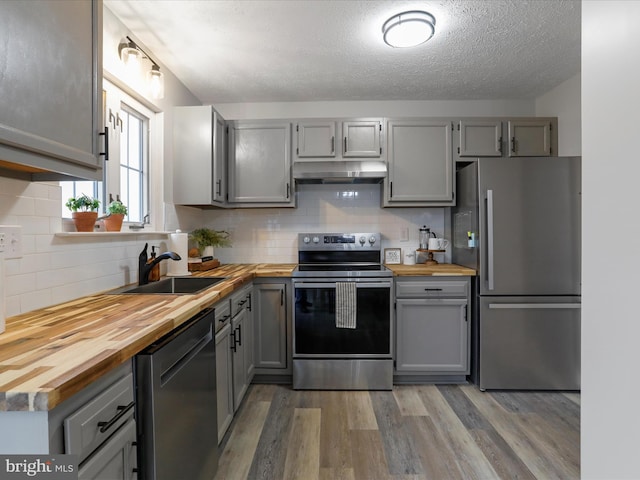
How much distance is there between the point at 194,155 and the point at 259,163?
0.57 metres

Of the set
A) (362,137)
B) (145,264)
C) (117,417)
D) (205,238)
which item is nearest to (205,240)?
(205,238)

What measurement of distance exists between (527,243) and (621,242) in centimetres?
203

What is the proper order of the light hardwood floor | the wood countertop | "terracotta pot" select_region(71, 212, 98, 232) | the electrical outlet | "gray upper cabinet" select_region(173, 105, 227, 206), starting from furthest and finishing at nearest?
1. "gray upper cabinet" select_region(173, 105, 227, 206)
2. the light hardwood floor
3. "terracotta pot" select_region(71, 212, 98, 232)
4. the electrical outlet
5. the wood countertop

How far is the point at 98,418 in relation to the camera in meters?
0.85

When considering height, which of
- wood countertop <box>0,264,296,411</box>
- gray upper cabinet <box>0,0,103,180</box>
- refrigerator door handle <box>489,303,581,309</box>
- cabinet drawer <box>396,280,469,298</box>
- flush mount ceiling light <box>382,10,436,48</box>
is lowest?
refrigerator door handle <box>489,303,581,309</box>

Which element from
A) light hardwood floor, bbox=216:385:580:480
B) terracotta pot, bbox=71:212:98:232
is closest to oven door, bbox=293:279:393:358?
light hardwood floor, bbox=216:385:580:480

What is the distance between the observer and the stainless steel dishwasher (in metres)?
1.05

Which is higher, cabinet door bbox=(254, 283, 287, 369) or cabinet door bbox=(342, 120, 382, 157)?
cabinet door bbox=(342, 120, 382, 157)

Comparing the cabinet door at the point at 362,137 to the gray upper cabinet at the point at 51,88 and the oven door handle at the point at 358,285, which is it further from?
the gray upper cabinet at the point at 51,88

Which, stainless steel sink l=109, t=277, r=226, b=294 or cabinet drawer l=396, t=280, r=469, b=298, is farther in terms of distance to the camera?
cabinet drawer l=396, t=280, r=469, b=298

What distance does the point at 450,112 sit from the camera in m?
3.29

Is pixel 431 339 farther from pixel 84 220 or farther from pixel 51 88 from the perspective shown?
pixel 51 88

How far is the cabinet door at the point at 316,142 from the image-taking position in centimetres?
A: 300

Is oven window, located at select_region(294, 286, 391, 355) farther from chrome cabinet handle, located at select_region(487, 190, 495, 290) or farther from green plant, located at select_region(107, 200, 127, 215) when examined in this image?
green plant, located at select_region(107, 200, 127, 215)
